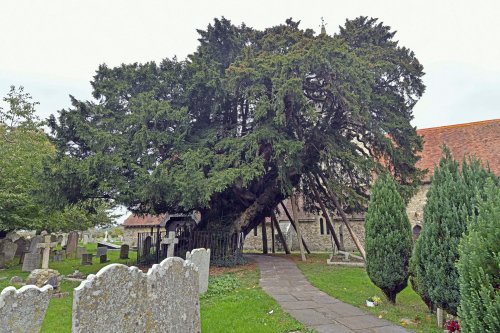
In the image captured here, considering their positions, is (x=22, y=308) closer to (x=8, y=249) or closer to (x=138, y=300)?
(x=138, y=300)

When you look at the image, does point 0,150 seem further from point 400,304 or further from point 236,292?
point 400,304

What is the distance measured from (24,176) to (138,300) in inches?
546

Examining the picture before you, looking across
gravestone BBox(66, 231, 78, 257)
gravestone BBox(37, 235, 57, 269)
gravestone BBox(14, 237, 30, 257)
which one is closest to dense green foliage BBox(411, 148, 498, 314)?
gravestone BBox(37, 235, 57, 269)

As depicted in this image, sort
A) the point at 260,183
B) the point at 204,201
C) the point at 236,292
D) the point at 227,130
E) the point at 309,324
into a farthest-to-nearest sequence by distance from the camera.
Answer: the point at 260,183
the point at 227,130
the point at 204,201
the point at 236,292
the point at 309,324

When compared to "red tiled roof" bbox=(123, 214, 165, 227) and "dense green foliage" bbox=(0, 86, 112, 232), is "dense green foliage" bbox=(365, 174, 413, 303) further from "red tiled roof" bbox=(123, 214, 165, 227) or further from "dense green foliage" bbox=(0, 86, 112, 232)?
"red tiled roof" bbox=(123, 214, 165, 227)

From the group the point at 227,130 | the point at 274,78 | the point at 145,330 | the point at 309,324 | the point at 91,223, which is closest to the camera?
the point at 145,330

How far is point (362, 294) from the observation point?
28.3ft

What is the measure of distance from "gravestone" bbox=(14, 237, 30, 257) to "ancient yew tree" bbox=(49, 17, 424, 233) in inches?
354

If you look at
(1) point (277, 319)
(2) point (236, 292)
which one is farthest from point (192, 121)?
(1) point (277, 319)

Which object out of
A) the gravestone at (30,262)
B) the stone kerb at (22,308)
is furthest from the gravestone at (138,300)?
the gravestone at (30,262)

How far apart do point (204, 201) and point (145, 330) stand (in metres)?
7.48

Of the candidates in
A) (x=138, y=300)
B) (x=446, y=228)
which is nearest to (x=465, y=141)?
(x=446, y=228)

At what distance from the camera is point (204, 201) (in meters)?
11.6

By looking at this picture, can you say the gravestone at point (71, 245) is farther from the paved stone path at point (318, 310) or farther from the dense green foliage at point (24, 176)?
the paved stone path at point (318, 310)
